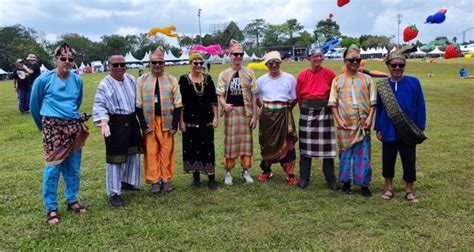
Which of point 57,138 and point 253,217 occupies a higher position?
point 57,138

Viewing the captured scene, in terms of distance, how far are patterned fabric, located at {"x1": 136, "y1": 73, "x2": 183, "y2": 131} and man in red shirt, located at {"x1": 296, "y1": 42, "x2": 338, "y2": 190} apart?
1656 mm

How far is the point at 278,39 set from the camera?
10688 centimetres

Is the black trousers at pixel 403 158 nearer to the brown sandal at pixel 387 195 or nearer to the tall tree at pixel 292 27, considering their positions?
the brown sandal at pixel 387 195

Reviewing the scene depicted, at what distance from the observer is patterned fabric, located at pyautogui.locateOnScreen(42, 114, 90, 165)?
4137 millimetres

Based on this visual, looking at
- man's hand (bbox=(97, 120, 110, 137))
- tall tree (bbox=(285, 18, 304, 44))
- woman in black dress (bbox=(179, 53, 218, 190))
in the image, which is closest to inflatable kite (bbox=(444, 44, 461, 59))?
woman in black dress (bbox=(179, 53, 218, 190))

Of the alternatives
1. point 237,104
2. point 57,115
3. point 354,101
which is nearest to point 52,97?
point 57,115

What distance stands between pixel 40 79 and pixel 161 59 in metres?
1.42

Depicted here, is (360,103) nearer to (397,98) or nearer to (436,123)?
(397,98)

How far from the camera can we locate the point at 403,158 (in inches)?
184

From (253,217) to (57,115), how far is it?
2391 millimetres

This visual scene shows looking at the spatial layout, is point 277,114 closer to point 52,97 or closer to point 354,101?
point 354,101

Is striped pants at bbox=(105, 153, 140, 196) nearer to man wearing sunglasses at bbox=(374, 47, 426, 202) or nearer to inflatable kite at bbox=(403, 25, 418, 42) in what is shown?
man wearing sunglasses at bbox=(374, 47, 426, 202)

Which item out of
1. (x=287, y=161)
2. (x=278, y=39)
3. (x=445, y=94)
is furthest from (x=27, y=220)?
(x=278, y=39)

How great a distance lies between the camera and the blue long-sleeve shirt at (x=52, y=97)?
4105mm
